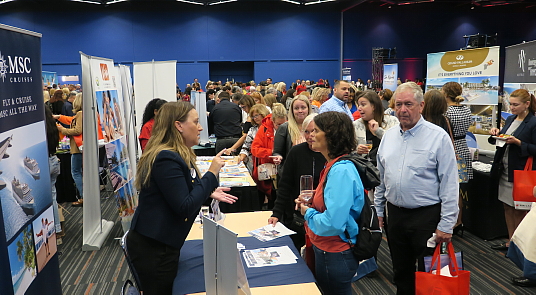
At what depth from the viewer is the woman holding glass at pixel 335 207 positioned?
1.78 metres

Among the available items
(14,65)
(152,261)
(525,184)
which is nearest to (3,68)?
(14,65)

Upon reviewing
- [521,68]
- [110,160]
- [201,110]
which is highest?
[521,68]

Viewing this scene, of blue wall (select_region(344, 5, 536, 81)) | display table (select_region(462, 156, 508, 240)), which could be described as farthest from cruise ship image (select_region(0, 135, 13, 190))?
blue wall (select_region(344, 5, 536, 81))

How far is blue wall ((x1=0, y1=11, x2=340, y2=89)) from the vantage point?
57.6ft

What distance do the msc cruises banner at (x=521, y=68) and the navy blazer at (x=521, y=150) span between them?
94cm

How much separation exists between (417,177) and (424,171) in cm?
5

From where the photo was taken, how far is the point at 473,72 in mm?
6000

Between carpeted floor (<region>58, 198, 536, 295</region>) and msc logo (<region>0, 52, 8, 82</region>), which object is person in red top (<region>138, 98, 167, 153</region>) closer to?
carpeted floor (<region>58, 198, 536, 295</region>)

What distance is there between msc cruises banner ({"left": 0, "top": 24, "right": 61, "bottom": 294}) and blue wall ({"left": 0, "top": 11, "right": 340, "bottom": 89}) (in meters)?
16.5

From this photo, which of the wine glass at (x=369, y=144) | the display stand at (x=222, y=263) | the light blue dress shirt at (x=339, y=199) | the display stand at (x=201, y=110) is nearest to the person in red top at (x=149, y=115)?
the wine glass at (x=369, y=144)

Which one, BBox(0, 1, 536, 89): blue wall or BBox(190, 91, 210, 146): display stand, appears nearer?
BBox(190, 91, 210, 146): display stand

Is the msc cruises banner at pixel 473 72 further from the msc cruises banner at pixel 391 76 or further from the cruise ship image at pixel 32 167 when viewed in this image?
the msc cruises banner at pixel 391 76

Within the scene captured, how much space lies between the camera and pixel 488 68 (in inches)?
226

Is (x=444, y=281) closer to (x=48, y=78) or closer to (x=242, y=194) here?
(x=242, y=194)
